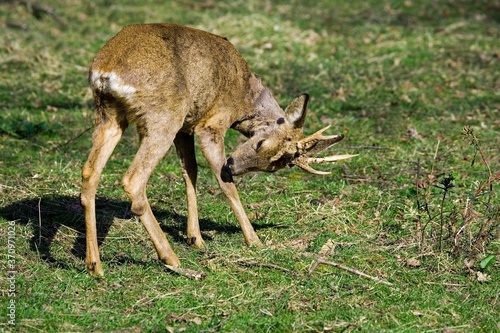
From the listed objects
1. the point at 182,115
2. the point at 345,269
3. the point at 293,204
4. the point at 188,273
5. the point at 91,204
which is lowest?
the point at 293,204

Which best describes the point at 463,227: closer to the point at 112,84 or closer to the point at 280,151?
the point at 280,151

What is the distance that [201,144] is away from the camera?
645 cm

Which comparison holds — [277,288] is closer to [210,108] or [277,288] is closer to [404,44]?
[210,108]

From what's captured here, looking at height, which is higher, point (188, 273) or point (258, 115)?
point (258, 115)

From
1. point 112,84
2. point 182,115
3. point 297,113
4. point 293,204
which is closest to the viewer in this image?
point 112,84

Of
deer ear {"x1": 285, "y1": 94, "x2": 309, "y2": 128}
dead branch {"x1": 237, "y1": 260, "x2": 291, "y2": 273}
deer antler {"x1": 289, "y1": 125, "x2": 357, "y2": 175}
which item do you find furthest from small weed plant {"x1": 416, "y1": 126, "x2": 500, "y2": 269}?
dead branch {"x1": 237, "y1": 260, "x2": 291, "y2": 273}

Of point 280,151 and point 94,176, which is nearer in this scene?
point 94,176

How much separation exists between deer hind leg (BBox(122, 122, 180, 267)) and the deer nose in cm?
81

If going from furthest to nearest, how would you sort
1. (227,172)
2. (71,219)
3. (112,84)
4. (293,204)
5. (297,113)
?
(293,204), (71,219), (227,172), (297,113), (112,84)

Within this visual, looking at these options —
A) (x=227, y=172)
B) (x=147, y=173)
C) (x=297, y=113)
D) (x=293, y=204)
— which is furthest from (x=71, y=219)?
(x=297, y=113)

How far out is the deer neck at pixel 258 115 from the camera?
21.9 feet

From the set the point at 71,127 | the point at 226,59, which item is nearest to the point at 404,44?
the point at 71,127

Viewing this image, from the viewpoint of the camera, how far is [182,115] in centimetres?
586

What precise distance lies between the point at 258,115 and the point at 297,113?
0.46 meters
